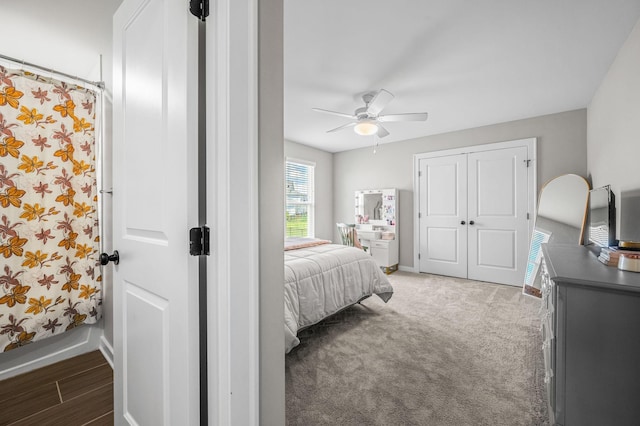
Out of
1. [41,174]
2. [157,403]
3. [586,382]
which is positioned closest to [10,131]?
[41,174]

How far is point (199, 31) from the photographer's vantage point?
2.91 ft

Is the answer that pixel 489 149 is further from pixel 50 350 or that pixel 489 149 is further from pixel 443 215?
pixel 50 350

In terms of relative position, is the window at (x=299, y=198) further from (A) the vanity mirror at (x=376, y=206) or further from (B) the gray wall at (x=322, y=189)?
(A) the vanity mirror at (x=376, y=206)

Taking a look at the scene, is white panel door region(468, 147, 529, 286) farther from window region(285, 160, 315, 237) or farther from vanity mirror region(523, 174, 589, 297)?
window region(285, 160, 315, 237)

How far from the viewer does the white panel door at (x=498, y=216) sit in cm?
394

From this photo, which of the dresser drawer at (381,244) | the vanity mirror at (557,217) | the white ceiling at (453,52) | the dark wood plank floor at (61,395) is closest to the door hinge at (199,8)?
the white ceiling at (453,52)

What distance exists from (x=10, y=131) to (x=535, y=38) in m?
3.65

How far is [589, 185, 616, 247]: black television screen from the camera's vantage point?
1.93 meters

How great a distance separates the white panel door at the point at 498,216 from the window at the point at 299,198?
2.78 meters

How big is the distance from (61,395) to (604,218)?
3719 mm

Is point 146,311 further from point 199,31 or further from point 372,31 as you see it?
point 372,31

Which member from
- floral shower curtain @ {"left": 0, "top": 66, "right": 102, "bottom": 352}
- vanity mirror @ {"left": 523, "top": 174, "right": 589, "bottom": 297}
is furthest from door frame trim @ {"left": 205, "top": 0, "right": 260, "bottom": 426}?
vanity mirror @ {"left": 523, "top": 174, "right": 589, "bottom": 297}

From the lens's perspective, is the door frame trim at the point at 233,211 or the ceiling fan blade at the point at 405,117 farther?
the ceiling fan blade at the point at 405,117

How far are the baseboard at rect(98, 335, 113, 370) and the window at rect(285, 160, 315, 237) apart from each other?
10.2 ft
